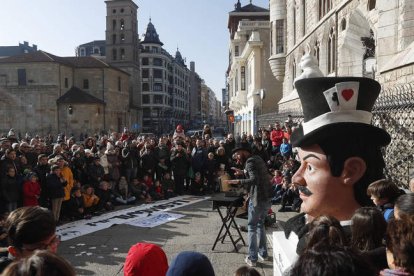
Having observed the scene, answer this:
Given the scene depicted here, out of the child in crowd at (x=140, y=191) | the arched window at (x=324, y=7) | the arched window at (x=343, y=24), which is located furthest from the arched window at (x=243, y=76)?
the child in crowd at (x=140, y=191)

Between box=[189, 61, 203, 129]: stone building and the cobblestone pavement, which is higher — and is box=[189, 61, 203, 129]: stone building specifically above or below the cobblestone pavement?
above

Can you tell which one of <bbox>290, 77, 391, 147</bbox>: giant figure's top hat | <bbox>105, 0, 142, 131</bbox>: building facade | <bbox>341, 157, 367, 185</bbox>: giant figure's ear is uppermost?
<bbox>105, 0, 142, 131</bbox>: building facade

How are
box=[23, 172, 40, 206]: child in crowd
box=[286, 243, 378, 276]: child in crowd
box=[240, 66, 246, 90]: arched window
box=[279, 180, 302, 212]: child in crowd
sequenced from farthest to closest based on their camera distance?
1. box=[240, 66, 246, 90]: arched window
2. box=[279, 180, 302, 212]: child in crowd
3. box=[23, 172, 40, 206]: child in crowd
4. box=[286, 243, 378, 276]: child in crowd

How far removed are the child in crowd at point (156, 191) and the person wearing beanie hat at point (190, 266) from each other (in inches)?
407

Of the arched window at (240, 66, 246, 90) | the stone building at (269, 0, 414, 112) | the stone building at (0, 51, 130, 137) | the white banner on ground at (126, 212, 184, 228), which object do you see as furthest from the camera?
the stone building at (0, 51, 130, 137)

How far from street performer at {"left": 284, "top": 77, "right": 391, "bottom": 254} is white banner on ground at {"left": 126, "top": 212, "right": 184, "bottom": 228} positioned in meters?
6.49

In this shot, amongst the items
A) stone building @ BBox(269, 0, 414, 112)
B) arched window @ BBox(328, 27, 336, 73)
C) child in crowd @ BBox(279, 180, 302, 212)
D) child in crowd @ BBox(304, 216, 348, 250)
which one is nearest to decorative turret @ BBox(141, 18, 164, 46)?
stone building @ BBox(269, 0, 414, 112)

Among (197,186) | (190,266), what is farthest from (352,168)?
(197,186)

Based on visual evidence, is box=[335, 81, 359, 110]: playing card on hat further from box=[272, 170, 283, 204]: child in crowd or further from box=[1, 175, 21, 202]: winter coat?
box=[272, 170, 283, 204]: child in crowd

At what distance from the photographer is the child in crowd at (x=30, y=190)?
8.44 m

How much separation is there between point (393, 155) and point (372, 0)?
6595 millimetres

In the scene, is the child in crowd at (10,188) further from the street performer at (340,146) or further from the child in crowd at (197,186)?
the street performer at (340,146)

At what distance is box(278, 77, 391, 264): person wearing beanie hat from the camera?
305 cm

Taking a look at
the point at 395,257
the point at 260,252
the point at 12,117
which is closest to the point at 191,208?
the point at 260,252
